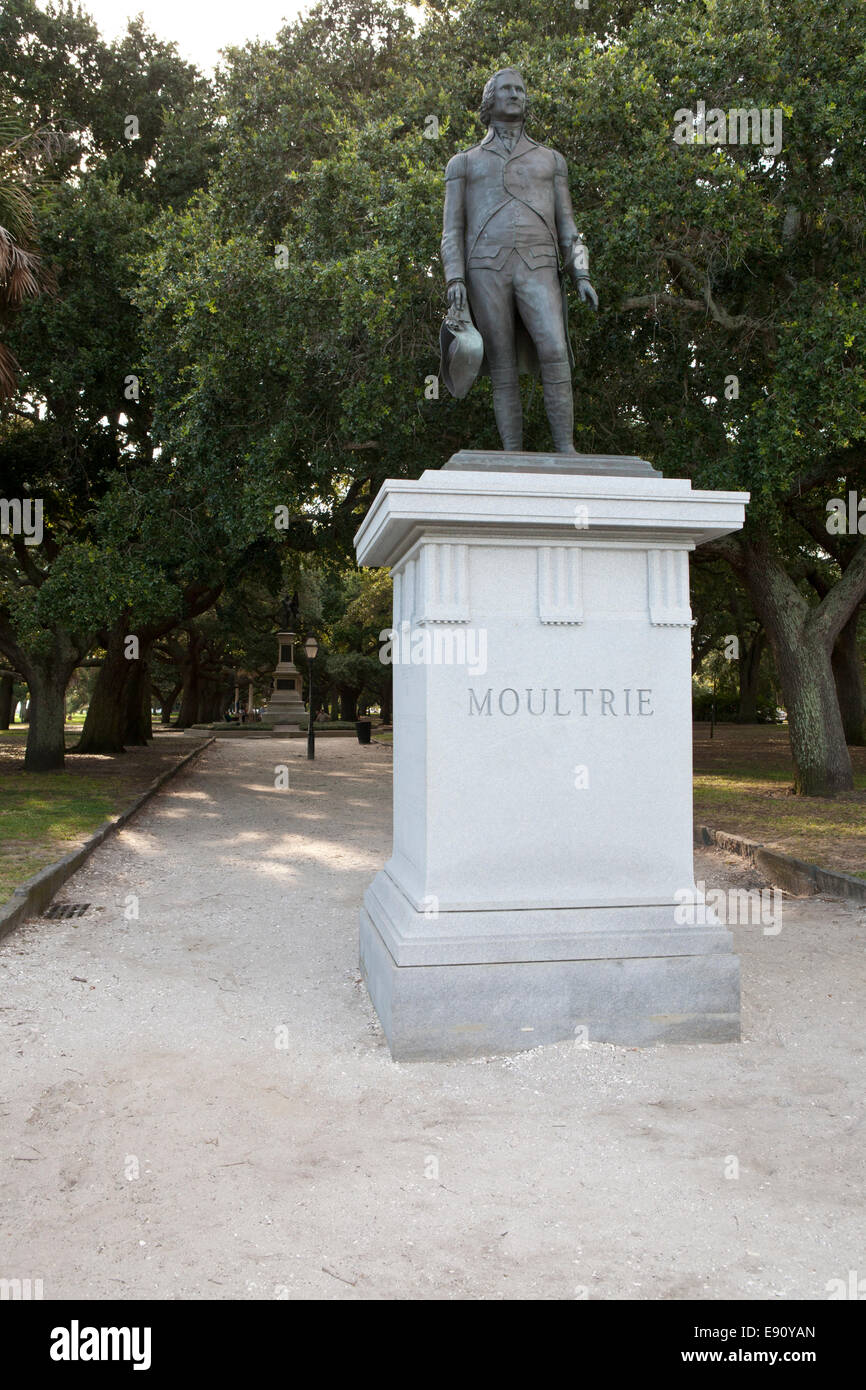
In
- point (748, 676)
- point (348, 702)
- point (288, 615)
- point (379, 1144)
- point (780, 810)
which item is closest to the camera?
point (379, 1144)

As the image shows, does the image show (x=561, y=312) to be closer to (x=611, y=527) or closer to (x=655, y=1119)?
(x=611, y=527)

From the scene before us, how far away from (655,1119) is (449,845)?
150cm

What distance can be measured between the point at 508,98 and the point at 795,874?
657 cm

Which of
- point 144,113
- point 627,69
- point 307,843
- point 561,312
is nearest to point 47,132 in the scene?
point 144,113

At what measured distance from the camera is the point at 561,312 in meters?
5.34

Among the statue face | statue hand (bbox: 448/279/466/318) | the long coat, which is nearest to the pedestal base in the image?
statue hand (bbox: 448/279/466/318)

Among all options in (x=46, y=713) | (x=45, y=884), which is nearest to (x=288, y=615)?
(x=46, y=713)

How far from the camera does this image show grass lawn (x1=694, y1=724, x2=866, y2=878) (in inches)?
381

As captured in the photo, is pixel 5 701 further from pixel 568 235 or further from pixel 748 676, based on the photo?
pixel 568 235

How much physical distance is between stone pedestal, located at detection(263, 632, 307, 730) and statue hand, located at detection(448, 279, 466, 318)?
110 ft

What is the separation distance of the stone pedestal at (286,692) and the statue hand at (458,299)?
1324 inches

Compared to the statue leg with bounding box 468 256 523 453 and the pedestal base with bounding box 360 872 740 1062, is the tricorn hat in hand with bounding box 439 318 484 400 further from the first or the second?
the pedestal base with bounding box 360 872 740 1062

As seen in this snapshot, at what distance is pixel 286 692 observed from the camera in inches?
1576

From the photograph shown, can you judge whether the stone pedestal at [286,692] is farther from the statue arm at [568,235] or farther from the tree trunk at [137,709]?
the statue arm at [568,235]
